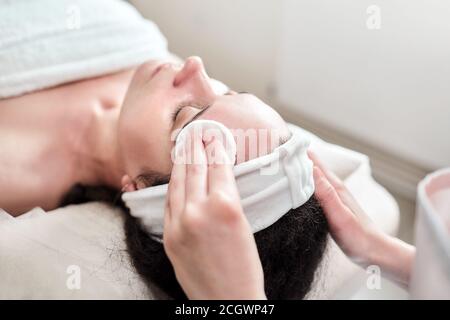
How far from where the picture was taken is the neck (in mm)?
1215

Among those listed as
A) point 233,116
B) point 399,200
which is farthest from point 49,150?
point 399,200

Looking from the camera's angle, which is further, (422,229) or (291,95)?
(291,95)

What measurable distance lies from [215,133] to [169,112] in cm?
21

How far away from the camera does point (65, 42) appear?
1.27 m

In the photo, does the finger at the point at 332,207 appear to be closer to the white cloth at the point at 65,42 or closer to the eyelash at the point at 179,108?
the eyelash at the point at 179,108

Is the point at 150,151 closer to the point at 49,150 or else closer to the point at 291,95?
the point at 49,150

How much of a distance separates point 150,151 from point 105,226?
17 centimetres

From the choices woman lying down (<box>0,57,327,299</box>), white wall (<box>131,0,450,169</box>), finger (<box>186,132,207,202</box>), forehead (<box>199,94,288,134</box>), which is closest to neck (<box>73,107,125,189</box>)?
woman lying down (<box>0,57,327,299</box>)

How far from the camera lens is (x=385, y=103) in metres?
1.56

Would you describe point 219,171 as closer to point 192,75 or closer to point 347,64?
point 192,75

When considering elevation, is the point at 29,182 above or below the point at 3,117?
below

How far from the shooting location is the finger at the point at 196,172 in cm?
72

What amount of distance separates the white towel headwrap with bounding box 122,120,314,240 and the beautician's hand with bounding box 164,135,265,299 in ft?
0.42
